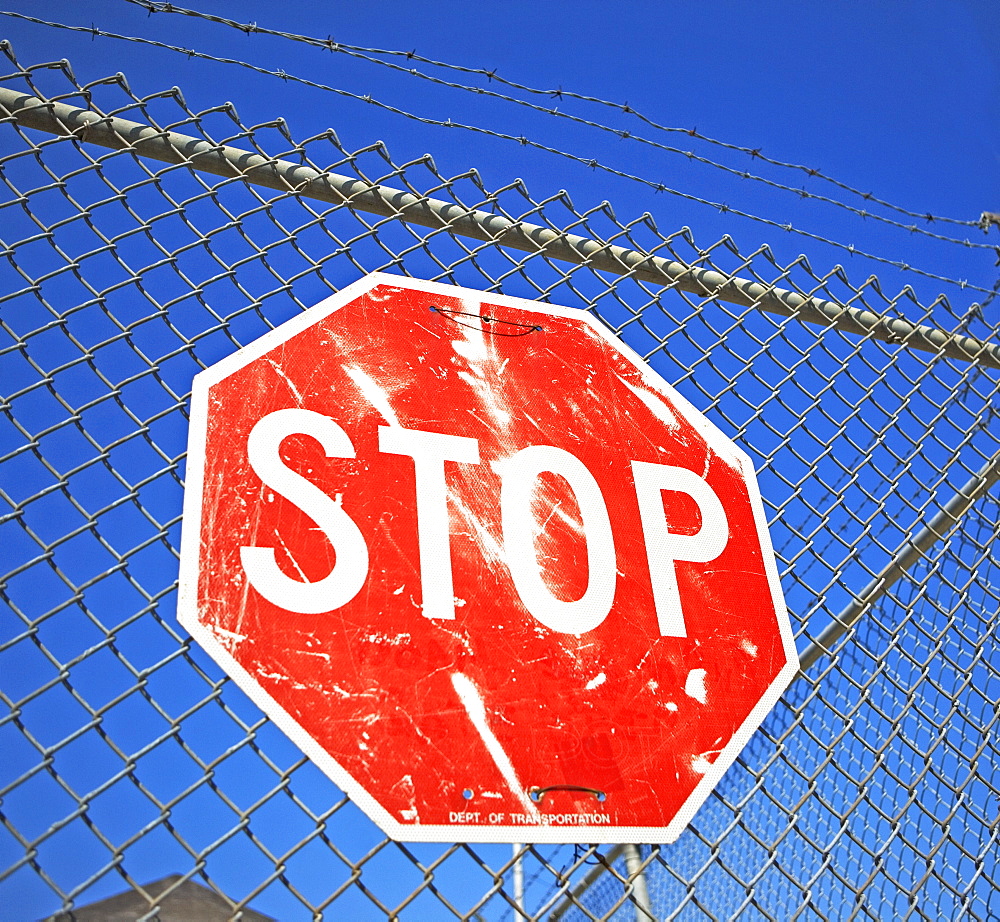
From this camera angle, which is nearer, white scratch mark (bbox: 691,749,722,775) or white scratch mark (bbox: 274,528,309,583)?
white scratch mark (bbox: 274,528,309,583)

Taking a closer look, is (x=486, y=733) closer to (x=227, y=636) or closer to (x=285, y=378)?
(x=227, y=636)

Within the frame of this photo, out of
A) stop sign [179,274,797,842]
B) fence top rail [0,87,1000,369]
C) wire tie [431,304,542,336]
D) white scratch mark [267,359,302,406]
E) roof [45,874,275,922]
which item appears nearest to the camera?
roof [45,874,275,922]

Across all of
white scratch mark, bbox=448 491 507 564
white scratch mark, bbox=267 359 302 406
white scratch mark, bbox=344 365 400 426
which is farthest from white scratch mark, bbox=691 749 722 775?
white scratch mark, bbox=267 359 302 406

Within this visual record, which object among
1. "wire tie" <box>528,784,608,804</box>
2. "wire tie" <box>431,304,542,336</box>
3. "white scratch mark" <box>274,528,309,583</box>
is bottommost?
"wire tie" <box>528,784,608,804</box>

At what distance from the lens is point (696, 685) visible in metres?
1.68

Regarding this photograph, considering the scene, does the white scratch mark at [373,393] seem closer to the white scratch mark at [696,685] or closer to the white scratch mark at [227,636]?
the white scratch mark at [227,636]

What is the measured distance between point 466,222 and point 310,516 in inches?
33.2

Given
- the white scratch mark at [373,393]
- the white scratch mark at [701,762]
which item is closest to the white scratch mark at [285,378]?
the white scratch mark at [373,393]

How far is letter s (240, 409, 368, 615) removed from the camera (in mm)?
1428

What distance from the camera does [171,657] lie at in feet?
4.50

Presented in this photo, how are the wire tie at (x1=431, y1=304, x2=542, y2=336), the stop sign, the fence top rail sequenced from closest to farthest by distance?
the stop sign, the fence top rail, the wire tie at (x1=431, y1=304, x2=542, y2=336)

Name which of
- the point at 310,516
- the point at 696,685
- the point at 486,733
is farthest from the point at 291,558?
the point at 696,685

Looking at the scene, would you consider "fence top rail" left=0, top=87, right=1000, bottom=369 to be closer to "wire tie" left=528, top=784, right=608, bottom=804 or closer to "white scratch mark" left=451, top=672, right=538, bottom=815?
"white scratch mark" left=451, top=672, right=538, bottom=815

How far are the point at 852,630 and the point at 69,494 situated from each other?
1639mm
